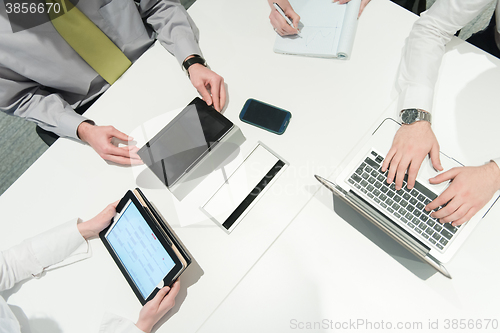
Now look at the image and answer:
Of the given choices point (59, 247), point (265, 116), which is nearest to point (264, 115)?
point (265, 116)

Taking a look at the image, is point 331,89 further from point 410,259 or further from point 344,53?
point 410,259

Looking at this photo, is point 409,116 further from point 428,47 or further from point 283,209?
point 283,209

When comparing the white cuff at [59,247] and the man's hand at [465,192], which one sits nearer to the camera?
the man's hand at [465,192]

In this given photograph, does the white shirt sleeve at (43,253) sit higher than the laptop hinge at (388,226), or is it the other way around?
the laptop hinge at (388,226)


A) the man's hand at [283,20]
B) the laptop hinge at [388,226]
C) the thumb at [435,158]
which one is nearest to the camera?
the laptop hinge at [388,226]

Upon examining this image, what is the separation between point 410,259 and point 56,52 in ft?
4.06

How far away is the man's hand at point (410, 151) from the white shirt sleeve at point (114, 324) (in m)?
0.78

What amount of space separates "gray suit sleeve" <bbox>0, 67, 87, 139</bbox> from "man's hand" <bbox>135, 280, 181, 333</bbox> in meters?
0.59

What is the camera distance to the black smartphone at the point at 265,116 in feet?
2.81

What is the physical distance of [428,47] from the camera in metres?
0.81

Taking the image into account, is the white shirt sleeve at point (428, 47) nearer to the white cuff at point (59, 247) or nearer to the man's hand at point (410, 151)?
the man's hand at point (410, 151)

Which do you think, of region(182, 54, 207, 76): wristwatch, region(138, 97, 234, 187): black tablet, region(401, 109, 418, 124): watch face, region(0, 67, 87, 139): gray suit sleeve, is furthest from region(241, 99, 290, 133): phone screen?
region(0, 67, 87, 139): gray suit sleeve

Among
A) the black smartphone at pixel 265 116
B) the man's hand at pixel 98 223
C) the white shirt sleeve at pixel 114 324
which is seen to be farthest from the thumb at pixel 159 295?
the black smartphone at pixel 265 116

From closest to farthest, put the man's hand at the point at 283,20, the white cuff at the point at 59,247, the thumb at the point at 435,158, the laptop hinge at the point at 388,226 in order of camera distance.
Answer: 1. the laptop hinge at the point at 388,226
2. the thumb at the point at 435,158
3. the white cuff at the point at 59,247
4. the man's hand at the point at 283,20
